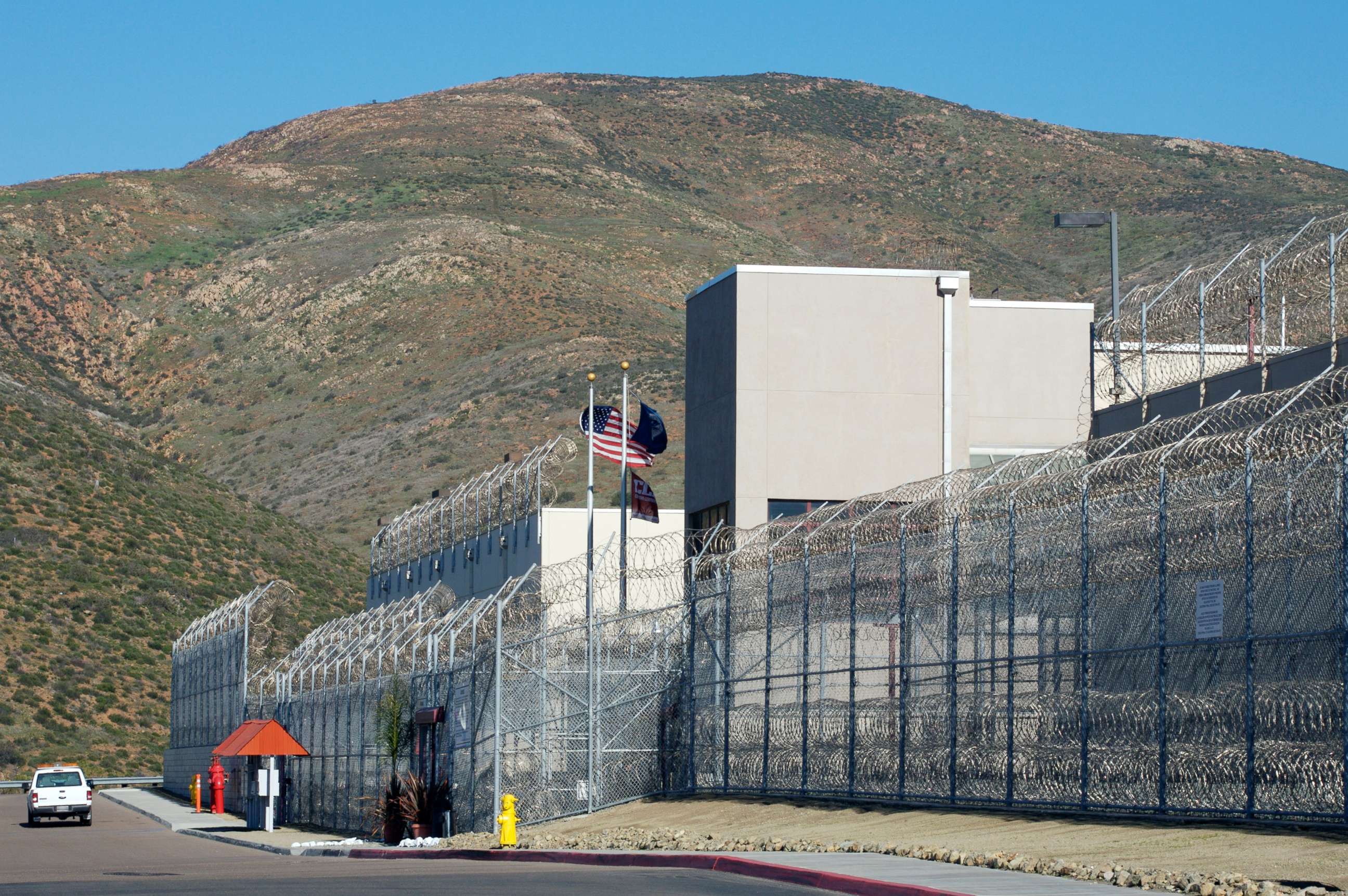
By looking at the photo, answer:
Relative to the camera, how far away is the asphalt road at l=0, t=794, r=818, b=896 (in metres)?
16.0

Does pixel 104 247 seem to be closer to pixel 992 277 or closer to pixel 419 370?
pixel 419 370

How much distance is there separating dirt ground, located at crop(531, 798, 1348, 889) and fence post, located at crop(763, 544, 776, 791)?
0.69 meters

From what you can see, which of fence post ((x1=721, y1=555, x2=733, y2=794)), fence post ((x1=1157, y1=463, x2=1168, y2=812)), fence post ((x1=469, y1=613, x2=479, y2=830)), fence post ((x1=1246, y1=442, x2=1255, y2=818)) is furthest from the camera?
fence post ((x1=469, y1=613, x2=479, y2=830))

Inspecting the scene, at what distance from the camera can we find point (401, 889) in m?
17.0

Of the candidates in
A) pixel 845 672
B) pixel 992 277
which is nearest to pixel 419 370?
pixel 992 277

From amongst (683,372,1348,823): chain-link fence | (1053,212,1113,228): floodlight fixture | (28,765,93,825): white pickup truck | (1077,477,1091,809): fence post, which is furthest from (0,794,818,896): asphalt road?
(1053,212,1113,228): floodlight fixture

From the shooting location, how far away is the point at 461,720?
2711 cm

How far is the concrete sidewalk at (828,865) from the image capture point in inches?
538

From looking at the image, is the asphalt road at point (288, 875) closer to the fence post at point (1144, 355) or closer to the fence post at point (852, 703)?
the fence post at point (852, 703)

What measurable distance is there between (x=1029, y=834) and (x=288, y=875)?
8236 mm

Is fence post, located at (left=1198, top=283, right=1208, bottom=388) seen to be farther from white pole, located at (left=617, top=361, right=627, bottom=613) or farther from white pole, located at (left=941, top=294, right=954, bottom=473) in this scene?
white pole, located at (left=617, top=361, right=627, bottom=613)

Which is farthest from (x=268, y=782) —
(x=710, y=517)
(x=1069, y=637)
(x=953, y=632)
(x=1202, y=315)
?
(x=1069, y=637)

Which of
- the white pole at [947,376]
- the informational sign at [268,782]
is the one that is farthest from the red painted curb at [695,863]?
the white pole at [947,376]

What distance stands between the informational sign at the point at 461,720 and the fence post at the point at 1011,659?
956 cm
